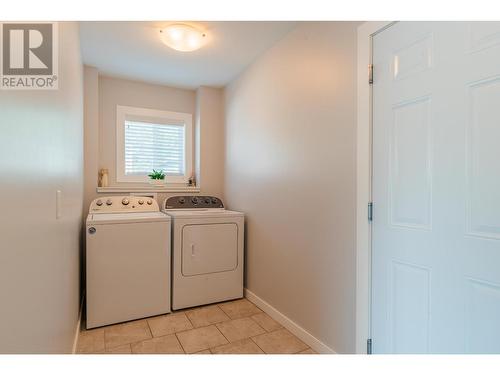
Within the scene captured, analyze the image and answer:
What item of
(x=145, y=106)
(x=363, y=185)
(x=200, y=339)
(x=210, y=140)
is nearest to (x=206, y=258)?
(x=200, y=339)

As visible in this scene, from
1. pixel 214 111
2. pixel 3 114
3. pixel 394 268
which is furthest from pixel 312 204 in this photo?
pixel 214 111

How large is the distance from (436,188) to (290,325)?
1554mm

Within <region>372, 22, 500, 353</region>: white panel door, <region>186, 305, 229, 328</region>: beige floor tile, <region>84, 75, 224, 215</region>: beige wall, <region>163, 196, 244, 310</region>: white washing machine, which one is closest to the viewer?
<region>372, 22, 500, 353</region>: white panel door

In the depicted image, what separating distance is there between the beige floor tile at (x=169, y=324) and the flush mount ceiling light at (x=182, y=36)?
7.78 ft

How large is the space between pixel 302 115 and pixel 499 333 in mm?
1614

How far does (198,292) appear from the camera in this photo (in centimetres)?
258

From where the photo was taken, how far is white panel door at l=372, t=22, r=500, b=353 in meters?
1.02

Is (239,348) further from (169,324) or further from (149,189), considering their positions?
(149,189)

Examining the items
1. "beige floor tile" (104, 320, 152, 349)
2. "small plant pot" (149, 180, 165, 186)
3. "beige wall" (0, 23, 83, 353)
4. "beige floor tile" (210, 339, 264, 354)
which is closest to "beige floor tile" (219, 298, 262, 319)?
"beige floor tile" (210, 339, 264, 354)

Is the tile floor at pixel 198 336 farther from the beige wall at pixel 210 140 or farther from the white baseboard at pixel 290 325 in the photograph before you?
the beige wall at pixel 210 140

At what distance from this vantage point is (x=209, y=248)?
8.66 feet

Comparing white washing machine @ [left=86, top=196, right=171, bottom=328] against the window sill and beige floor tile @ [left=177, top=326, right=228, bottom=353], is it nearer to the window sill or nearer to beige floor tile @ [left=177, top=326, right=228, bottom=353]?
beige floor tile @ [left=177, top=326, right=228, bottom=353]

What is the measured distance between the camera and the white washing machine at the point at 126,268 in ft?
7.13
